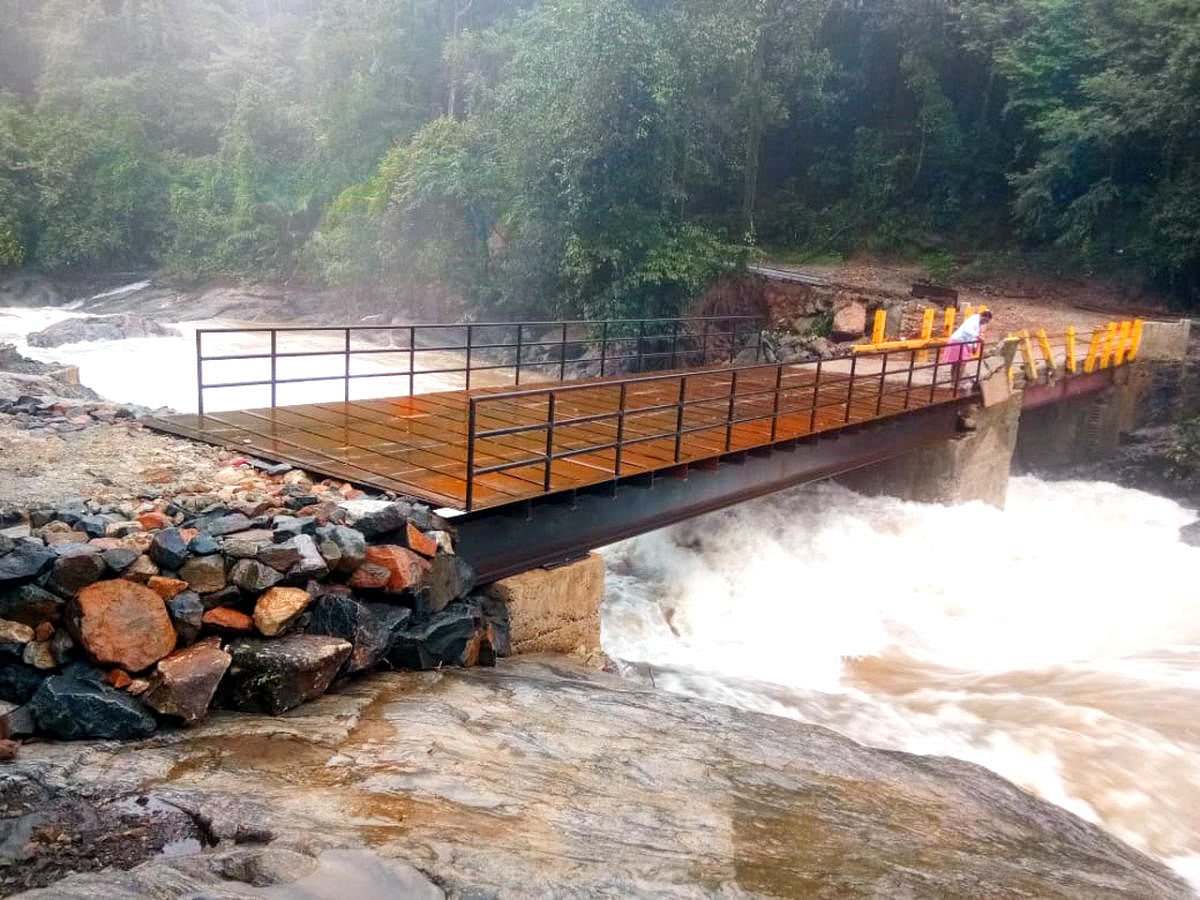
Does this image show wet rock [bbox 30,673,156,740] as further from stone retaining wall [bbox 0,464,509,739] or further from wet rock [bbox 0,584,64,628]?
wet rock [bbox 0,584,64,628]

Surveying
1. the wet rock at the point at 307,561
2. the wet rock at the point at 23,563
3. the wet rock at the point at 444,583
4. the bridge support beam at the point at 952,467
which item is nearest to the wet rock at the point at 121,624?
the wet rock at the point at 23,563

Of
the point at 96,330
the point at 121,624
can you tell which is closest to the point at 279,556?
the point at 121,624

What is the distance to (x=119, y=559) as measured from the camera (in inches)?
200

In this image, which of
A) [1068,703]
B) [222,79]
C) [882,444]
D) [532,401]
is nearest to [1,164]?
[222,79]

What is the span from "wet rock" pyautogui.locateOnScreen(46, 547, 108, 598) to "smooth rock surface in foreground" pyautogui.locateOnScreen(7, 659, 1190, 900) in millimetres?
801

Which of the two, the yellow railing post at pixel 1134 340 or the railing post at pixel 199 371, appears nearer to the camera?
the railing post at pixel 199 371

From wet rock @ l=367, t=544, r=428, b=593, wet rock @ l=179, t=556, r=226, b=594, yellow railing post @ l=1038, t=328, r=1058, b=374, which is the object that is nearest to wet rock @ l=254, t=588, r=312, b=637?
wet rock @ l=179, t=556, r=226, b=594

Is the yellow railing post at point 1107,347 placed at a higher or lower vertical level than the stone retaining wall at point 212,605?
higher

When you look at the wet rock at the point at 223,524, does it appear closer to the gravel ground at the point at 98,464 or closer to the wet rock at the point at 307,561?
the wet rock at the point at 307,561

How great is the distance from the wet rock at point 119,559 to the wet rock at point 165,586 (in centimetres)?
15

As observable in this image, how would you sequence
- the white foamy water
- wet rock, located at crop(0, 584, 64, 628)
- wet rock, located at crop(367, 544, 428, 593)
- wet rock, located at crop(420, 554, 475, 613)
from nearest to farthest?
wet rock, located at crop(0, 584, 64, 628)
wet rock, located at crop(367, 544, 428, 593)
wet rock, located at crop(420, 554, 475, 613)
the white foamy water

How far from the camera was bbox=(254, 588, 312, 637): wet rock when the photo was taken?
208 inches

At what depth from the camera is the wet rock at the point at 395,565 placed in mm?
6043

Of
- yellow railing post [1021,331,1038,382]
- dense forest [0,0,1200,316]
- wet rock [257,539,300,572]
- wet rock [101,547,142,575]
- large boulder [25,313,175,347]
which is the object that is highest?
dense forest [0,0,1200,316]
